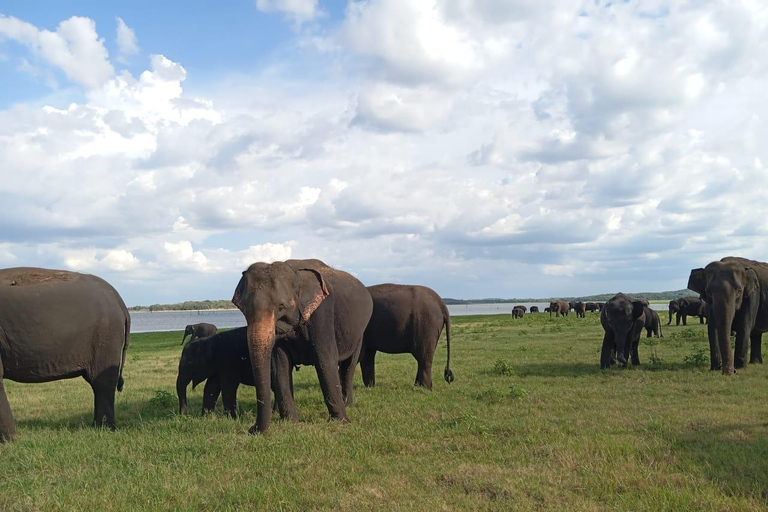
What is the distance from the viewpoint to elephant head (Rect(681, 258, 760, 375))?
606 inches

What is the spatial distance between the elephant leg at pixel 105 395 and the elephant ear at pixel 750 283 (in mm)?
15619

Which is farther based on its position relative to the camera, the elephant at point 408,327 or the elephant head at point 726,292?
the elephant head at point 726,292

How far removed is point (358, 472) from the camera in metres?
7.05

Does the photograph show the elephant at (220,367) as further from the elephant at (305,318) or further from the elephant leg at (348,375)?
the elephant leg at (348,375)

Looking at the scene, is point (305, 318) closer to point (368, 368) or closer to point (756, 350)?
point (368, 368)

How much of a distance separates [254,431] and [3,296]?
14.4 feet

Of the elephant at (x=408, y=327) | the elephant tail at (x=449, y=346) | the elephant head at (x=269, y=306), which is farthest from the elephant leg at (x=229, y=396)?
the elephant tail at (x=449, y=346)

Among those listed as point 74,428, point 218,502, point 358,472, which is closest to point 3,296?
point 74,428

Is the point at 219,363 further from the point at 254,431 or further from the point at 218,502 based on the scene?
the point at 218,502

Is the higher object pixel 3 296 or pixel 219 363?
pixel 3 296

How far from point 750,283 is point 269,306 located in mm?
13871

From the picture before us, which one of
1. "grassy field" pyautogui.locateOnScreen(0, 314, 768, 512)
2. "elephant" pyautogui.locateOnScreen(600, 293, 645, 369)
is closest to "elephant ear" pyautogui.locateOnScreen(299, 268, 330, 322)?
"grassy field" pyautogui.locateOnScreen(0, 314, 768, 512)

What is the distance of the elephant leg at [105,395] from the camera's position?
10133mm

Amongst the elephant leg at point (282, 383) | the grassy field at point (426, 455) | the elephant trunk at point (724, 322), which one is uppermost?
the elephant trunk at point (724, 322)
